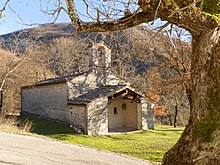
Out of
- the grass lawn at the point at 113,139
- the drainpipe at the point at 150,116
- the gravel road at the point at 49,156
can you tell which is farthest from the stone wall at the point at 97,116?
the gravel road at the point at 49,156

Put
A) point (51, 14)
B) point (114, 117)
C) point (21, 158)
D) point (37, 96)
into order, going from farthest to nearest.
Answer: point (37, 96), point (114, 117), point (21, 158), point (51, 14)

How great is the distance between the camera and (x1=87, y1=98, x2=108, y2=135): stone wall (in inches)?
722

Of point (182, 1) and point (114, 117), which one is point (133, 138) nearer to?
point (114, 117)

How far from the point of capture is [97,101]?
18922mm

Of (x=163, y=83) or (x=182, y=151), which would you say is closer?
(x=182, y=151)

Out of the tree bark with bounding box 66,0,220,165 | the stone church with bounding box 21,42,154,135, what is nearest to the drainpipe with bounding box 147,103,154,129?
the stone church with bounding box 21,42,154,135

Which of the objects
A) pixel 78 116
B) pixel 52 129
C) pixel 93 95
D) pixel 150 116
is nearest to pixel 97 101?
pixel 93 95

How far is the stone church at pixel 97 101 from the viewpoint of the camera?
1878 centimetres

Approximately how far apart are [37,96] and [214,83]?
78.1ft

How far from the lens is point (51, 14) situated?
16.2ft

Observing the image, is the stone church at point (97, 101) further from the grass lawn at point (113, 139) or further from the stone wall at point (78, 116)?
the grass lawn at point (113, 139)

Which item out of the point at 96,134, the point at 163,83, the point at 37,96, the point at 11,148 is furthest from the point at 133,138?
the point at 37,96

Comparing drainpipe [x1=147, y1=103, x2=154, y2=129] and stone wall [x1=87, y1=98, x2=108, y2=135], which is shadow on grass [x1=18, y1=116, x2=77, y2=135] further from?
drainpipe [x1=147, y1=103, x2=154, y2=129]

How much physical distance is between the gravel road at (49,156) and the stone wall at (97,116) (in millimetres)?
7728
